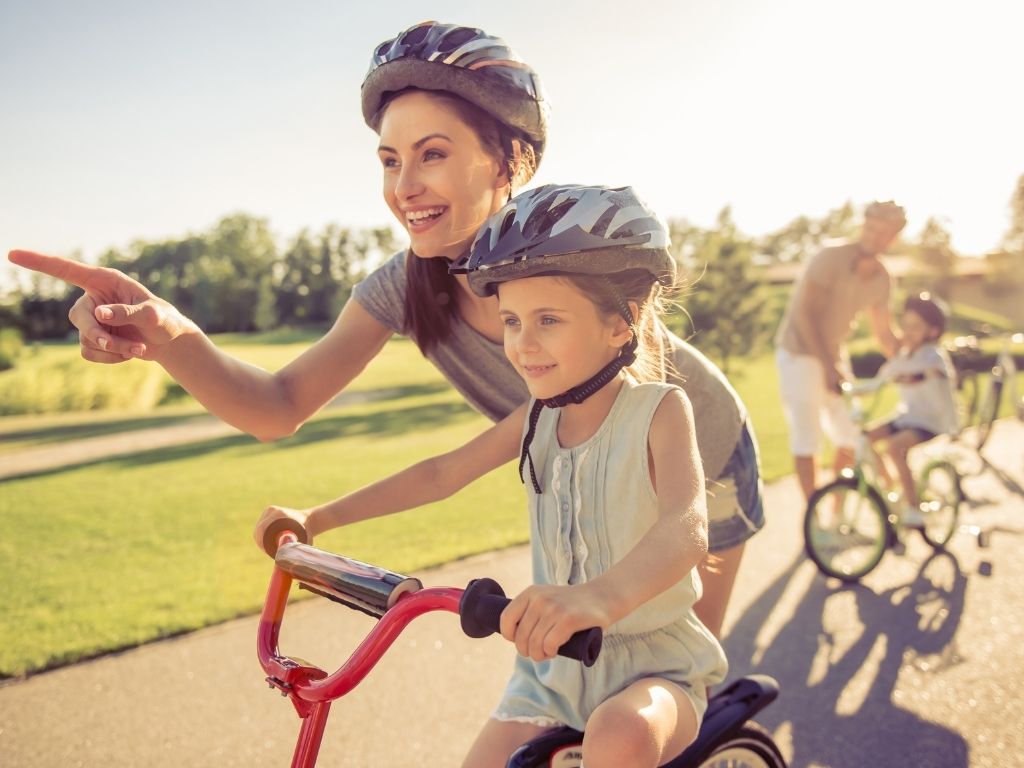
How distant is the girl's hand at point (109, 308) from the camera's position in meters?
1.82

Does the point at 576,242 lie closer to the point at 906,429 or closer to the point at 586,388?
the point at 586,388

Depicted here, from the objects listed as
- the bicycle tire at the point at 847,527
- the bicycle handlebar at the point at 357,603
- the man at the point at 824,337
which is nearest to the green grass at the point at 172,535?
the bicycle tire at the point at 847,527

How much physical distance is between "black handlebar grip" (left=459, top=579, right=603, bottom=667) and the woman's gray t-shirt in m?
1.14

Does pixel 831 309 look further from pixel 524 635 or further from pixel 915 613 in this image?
pixel 524 635

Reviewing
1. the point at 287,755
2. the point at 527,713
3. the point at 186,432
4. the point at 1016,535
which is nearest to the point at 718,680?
the point at 527,713

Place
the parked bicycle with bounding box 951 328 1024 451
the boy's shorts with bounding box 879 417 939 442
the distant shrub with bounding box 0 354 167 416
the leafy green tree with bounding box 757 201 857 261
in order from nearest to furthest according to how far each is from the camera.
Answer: the boy's shorts with bounding box 879 417 939 442 < the parked bicycle with bounding box 951 328 1024 451 < the distant shrub with bounding box 0 354 167 416 < the leafy green tree with bounding box 757 201 857 261

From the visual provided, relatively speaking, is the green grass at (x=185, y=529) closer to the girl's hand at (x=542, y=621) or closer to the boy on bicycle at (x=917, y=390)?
the boy on bicycle at (x=917, y=390)

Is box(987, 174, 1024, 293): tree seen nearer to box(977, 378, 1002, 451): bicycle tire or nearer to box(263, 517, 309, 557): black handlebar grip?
box(977, 378, 1002, 451): bicycle tire

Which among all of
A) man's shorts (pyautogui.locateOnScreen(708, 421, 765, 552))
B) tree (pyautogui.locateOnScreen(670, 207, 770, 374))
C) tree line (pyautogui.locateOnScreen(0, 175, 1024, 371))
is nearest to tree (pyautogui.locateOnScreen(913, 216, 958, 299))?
tree line (pyautogui.locateOnScreen(0, 175, 1024, 371))

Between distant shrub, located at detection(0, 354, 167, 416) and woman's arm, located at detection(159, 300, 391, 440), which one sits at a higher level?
woman's arm, located at detection(159, 300, 391, 440)

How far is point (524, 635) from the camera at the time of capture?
1366 millimetres

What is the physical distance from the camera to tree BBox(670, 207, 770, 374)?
2355cm

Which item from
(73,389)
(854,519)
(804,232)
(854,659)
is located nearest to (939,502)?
(854,519)

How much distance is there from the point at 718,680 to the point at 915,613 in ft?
11.3
